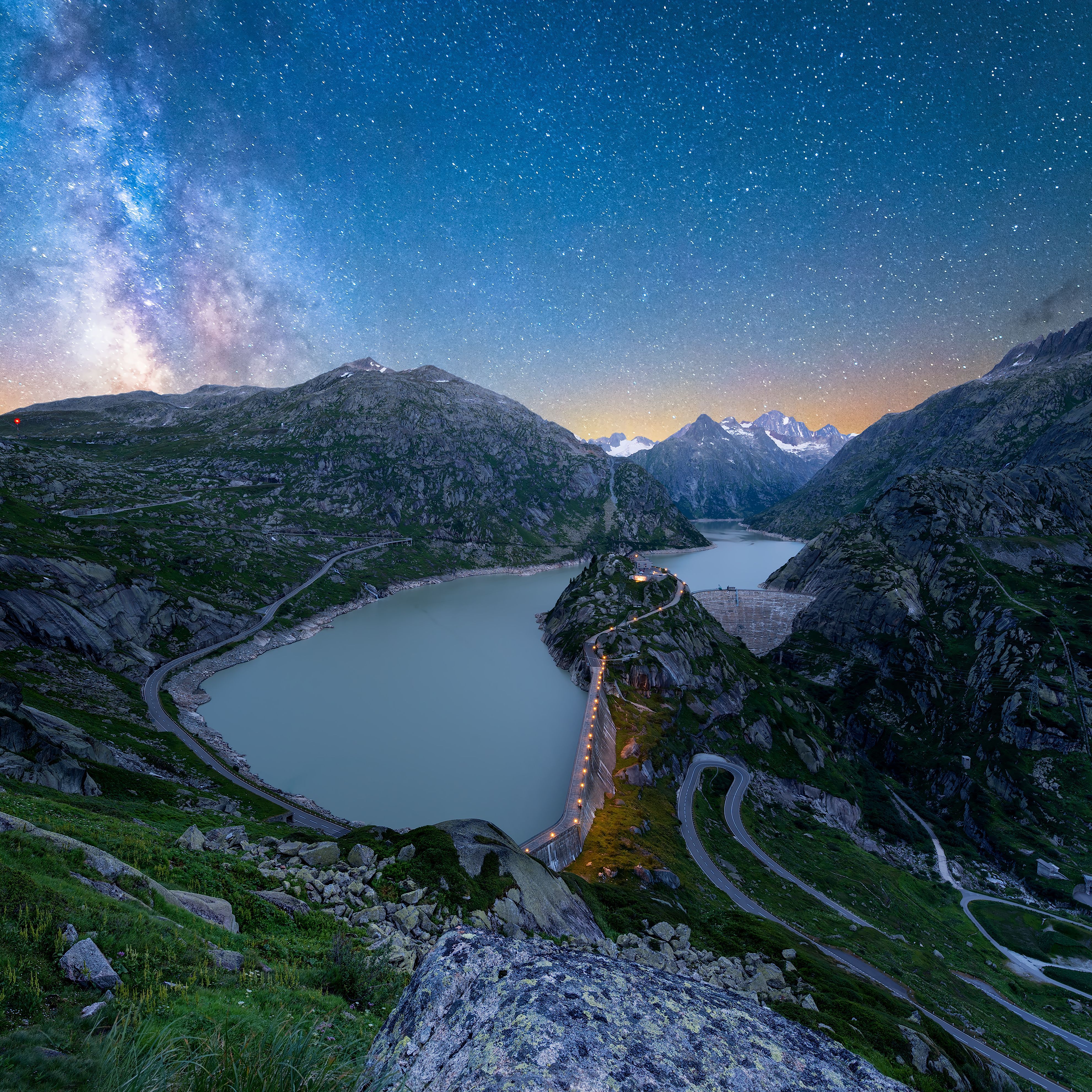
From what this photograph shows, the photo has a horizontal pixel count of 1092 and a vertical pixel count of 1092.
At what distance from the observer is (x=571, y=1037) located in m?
6.27

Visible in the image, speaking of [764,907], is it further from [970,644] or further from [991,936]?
[970,644]

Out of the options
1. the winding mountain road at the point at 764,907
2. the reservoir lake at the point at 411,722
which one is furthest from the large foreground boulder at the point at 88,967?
the reservoir lake at the point at 411,722

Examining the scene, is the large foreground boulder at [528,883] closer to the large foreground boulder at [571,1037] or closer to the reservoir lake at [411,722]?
the large foreground boulder at [571,1037]

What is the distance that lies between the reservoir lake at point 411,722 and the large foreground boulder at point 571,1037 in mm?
49530

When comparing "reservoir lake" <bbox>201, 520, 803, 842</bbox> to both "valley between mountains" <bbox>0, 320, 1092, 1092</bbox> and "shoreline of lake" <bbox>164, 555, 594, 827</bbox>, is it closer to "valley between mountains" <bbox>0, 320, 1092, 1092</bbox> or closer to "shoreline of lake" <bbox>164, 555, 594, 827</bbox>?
"shoreline of lake" <bbox>164, 555, 594, 827</bbox>

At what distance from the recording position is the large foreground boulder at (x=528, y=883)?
2409 centimetres

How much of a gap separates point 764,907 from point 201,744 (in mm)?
70752

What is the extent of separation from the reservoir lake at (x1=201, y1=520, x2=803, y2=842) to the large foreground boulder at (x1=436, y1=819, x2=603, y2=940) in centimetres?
2626

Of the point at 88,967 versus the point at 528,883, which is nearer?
the point at 88,967

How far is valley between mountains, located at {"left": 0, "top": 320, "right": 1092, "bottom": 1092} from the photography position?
6922 mm

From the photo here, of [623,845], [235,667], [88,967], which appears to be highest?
[88,967]

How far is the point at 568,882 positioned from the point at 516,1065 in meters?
30.5

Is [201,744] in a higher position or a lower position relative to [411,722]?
higher

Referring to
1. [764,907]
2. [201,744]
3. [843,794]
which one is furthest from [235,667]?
[843,794]
